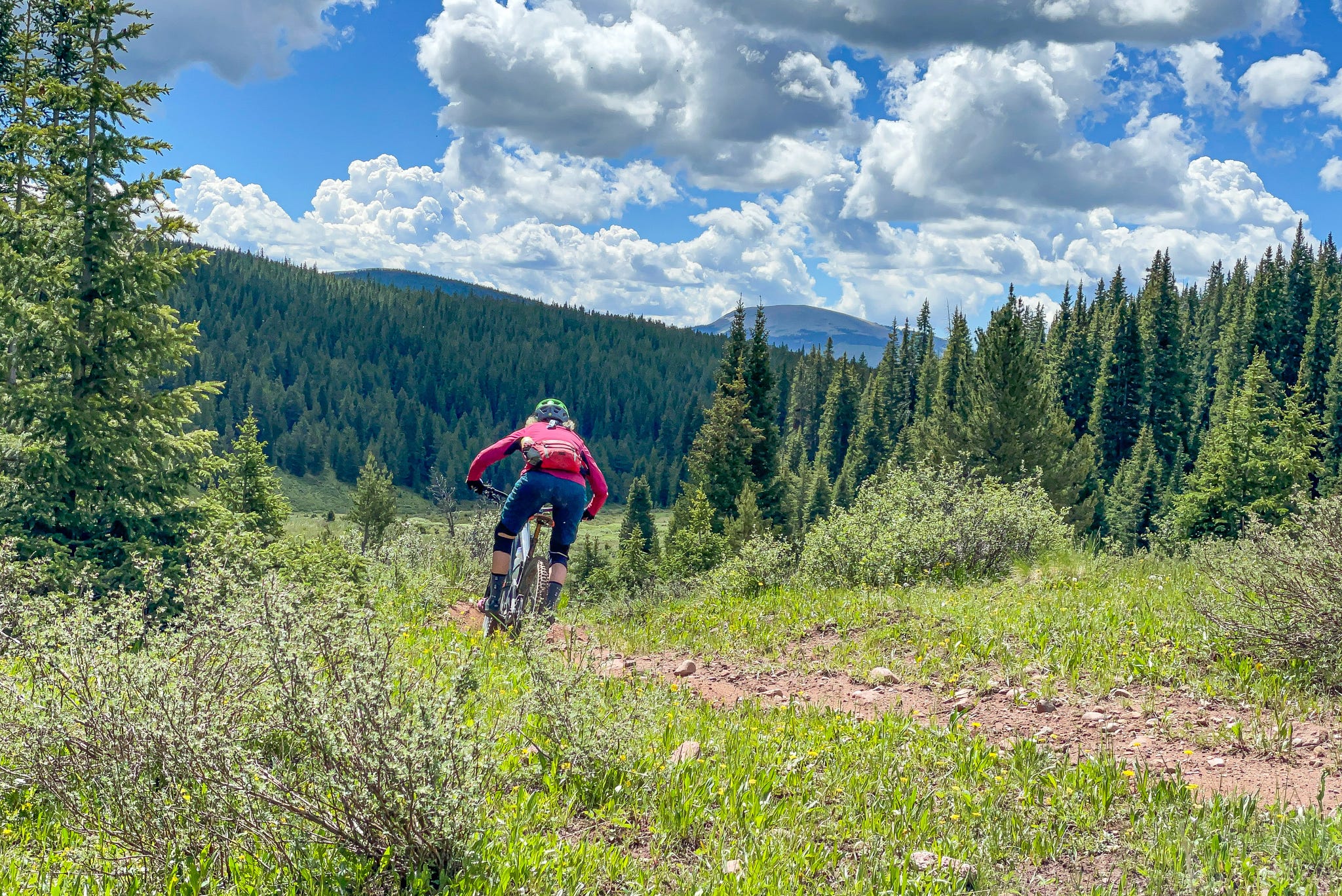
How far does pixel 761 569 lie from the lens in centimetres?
1148

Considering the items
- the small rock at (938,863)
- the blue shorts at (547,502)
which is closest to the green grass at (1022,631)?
the blue shorts at (547,502)

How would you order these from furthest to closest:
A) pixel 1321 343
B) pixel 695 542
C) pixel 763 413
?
1. pixel 1321 343
2. pixel 763 413
3. pixel 695 542

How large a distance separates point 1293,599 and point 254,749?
22.3ft

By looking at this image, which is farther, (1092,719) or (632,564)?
(632,564)

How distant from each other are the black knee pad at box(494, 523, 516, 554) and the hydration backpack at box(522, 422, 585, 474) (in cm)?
73

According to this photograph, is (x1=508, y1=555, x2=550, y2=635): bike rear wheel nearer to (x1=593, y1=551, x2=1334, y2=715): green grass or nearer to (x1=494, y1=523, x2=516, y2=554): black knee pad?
(x1=494, y1=523, x2=516, y2=554): black knee pad

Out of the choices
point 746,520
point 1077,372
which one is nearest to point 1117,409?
point 1077,372

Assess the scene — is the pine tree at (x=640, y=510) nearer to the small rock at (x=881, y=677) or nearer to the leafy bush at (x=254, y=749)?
the small rock at (x=881, y=677)

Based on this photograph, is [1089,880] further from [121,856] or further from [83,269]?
[83,269]

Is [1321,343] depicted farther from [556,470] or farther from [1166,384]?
[556,470]

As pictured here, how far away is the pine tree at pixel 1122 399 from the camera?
7106cm

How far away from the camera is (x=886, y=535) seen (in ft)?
36.2

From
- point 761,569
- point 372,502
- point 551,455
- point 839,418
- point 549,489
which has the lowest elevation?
point 372,502

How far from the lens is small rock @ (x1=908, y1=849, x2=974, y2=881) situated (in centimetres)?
353
